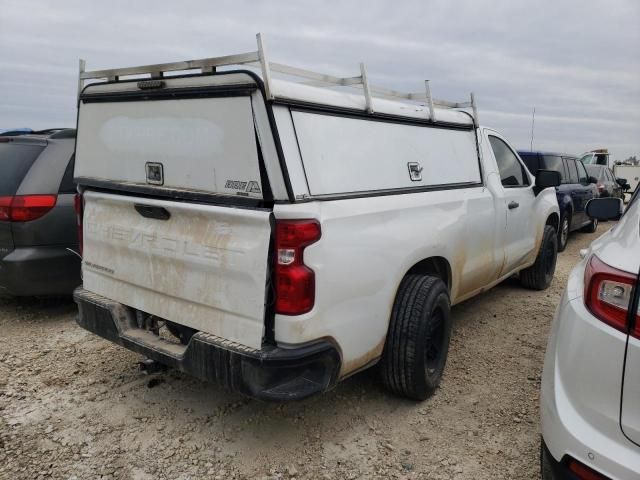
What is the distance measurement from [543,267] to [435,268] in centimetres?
283

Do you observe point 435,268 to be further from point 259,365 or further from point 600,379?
point 600,379

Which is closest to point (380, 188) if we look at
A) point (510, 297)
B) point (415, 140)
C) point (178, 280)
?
point (415, 140)

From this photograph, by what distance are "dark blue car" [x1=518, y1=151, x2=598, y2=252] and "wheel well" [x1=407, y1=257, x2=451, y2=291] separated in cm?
505

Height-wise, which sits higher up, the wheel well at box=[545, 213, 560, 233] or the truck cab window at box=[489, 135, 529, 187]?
the truck cab window at box=[489, 135, 529, 187]

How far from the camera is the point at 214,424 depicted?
3129mm

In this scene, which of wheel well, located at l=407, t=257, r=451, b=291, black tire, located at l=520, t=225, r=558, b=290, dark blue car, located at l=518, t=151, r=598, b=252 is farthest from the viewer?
dark blue car, located at l=518, t=151, r=598, b=252

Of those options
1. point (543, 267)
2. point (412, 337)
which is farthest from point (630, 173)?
point (412, 337)

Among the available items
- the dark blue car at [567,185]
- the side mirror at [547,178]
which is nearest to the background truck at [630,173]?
the dark blue car at [567,185]

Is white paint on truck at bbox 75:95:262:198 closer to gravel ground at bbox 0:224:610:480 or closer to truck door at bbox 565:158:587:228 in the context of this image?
gravel ground at bbox 0:224:610:480

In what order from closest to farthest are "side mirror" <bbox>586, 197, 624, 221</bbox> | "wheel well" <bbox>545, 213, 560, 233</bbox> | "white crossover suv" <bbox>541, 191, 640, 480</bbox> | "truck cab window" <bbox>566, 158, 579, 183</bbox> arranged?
"white crossover suv" <bbox>541, 191, 640, 480</bbox> < "side mirror" <bbox>586, 197, 624, 221</bbox> < "wheel well" <bbox>545, 213, 560, 233</bbox> < "truck cab window" <bbox>566, 158, 579, 183</bbox>

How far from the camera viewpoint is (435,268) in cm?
366

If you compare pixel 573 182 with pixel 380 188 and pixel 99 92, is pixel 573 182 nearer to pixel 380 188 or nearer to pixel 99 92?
pixel 380 188

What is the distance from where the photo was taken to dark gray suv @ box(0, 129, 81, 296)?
436 cm

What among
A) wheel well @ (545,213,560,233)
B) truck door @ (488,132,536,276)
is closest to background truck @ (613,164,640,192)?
wheel well @ (545,213,560,233)
